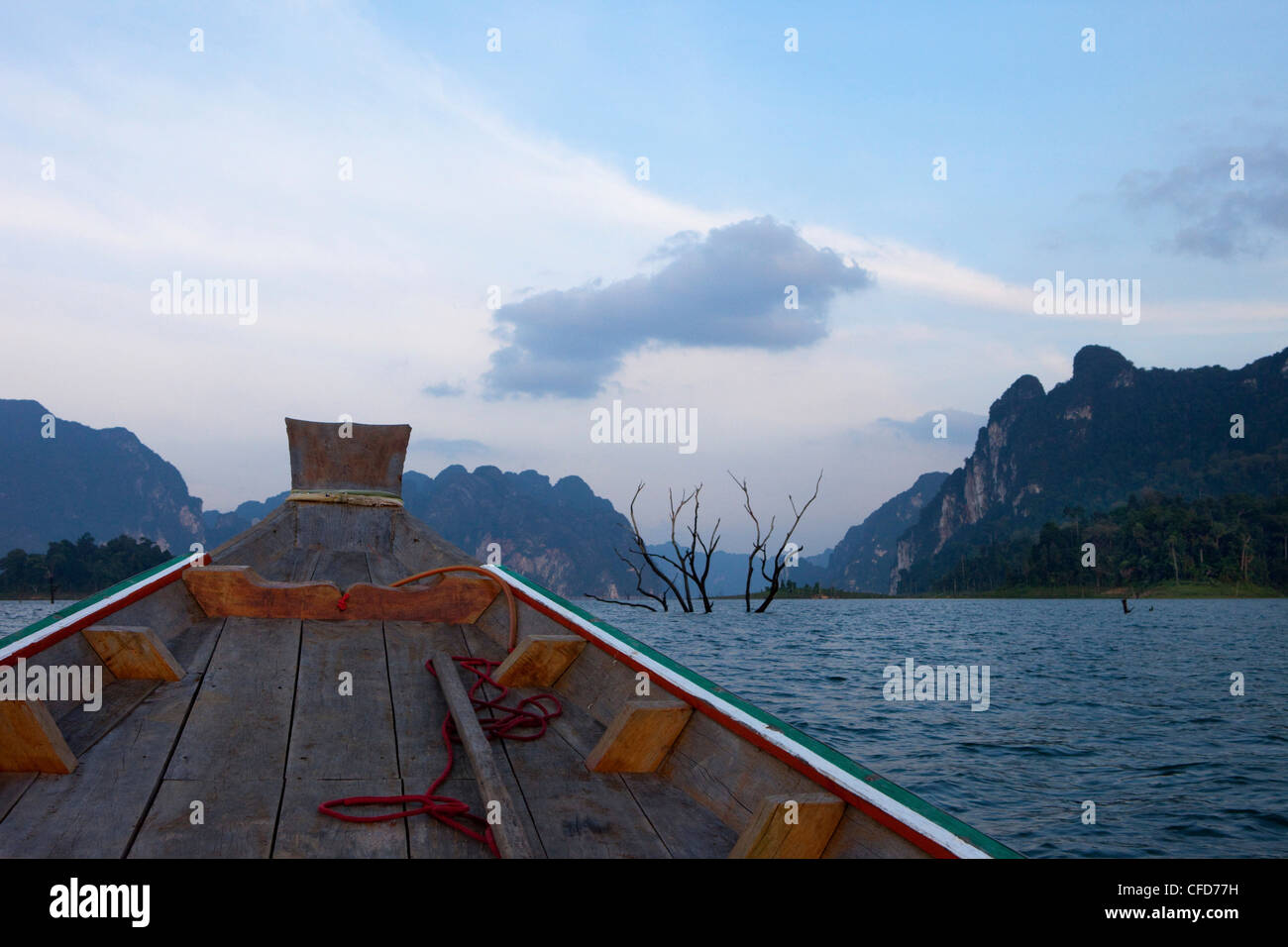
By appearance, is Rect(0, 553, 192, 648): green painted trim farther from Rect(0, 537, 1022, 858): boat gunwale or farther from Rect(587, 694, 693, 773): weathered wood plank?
Rect(587, 694, 693, 773): weathered wood plank

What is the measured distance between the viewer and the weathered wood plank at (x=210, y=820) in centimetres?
240

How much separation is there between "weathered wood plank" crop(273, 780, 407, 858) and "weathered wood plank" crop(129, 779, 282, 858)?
4 centimetres

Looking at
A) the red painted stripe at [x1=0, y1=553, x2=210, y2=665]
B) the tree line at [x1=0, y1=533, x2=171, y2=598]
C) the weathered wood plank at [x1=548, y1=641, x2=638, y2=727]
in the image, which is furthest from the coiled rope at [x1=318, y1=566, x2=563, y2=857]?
the tree line at [x1=0, y1=533, x2=171, y2=598]

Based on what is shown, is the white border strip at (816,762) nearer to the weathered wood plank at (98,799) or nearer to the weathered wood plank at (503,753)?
the weathered wood plank at (503,753)

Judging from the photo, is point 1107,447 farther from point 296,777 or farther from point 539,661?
point 296,777

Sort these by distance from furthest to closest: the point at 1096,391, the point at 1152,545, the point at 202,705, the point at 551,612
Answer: the point at 1096,391 → the point at 1152,545 → the point at 551,612 → the point at 202,705

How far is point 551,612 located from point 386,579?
1.71m

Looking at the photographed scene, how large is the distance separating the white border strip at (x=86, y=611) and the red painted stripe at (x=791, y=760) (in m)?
2.15

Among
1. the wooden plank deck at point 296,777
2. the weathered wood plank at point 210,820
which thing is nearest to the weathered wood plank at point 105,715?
the wooden plank deck at point 296,777

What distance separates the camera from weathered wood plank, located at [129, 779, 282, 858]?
240 centimetres
